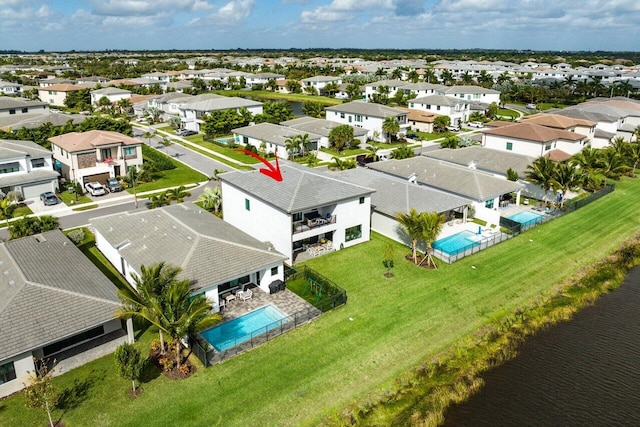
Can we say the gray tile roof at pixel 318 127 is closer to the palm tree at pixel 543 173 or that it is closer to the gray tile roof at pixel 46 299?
the palm tree at pixel 543 173

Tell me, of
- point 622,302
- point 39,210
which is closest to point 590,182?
point 622,302

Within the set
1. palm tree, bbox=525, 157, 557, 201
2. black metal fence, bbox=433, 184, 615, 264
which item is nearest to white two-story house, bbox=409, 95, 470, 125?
black metal fence, bbox=433, 184, 615, 264

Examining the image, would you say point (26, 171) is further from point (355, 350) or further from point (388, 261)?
point (355, 350)

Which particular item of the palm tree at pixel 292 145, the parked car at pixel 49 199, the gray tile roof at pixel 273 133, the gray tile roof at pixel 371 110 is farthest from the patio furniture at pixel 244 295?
the gray tile roof at pixel 371 110

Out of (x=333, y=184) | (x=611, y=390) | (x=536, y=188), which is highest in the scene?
(x=333, y=184)

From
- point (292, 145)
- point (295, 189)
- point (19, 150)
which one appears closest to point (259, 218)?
point (295, 189)

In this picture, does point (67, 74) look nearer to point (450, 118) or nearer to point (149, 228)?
point (450, 118)

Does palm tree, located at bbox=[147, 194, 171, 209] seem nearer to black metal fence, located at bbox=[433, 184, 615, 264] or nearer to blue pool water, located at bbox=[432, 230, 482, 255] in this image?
blue pool water, located at bbox=[432, 230, 482, 255]
